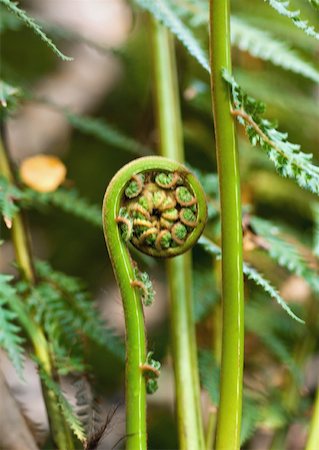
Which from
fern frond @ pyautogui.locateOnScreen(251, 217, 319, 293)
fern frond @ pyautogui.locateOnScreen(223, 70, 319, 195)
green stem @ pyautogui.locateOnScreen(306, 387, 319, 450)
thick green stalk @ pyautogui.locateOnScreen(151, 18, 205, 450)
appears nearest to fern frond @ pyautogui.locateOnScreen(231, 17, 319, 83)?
thick green stalk @ pyautogui.locateOnScreen(151, 18, 205, 450)

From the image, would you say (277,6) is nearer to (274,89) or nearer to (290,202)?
(274,89)

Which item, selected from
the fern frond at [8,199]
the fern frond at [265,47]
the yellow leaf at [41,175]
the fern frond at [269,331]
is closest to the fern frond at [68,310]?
the fern frond at [8,199]

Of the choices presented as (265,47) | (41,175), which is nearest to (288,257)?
(265,47)

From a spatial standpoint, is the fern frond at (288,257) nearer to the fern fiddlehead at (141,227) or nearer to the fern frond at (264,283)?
the fern frond at (264,283)

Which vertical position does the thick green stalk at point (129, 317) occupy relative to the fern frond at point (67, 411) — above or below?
above

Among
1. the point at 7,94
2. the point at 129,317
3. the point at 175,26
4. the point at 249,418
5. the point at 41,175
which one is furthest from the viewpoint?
the point at 41,175

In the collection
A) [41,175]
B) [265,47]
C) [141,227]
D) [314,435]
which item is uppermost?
[265,47]

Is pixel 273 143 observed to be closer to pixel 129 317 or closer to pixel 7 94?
pixel 129 317
